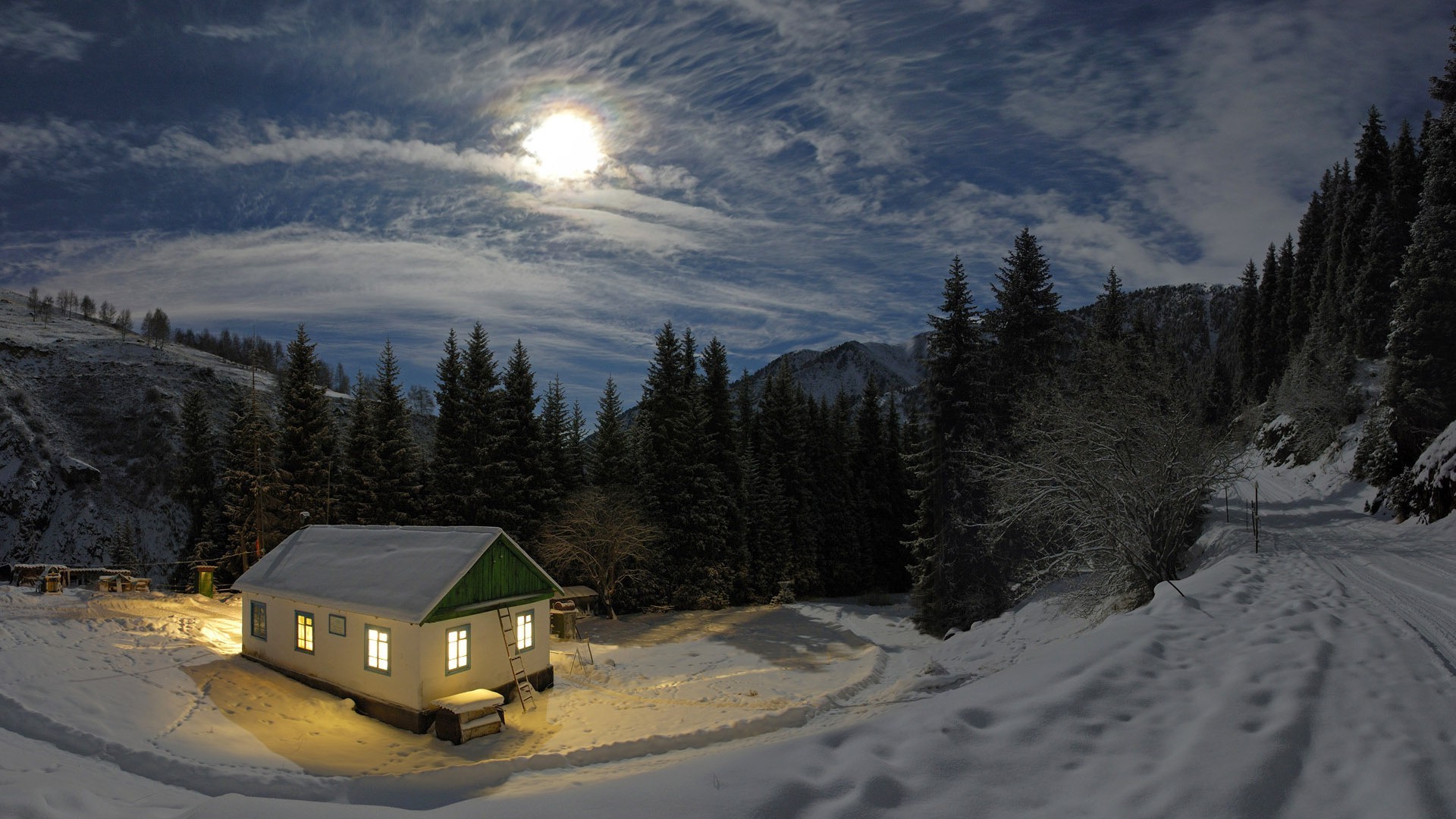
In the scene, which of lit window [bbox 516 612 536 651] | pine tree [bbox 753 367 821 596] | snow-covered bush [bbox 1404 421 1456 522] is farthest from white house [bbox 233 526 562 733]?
snow-covered bush [bbox 1404 421 1456 522]

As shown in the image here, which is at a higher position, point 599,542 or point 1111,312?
point 1111,312

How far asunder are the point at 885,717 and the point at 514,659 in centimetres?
1655

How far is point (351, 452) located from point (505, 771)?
2838cm

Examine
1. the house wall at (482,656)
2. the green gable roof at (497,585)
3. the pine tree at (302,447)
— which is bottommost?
the house wall at (482,656)

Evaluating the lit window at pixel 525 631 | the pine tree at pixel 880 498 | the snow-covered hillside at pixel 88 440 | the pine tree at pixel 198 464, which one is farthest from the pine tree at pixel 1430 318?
the snow-covered hillside at pixel 88 440

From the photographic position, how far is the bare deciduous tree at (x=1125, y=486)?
50.0 ft

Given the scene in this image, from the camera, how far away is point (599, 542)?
115 feet

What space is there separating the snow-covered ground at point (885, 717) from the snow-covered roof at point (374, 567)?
2583 mm

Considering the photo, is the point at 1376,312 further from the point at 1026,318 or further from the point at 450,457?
the point at 450,457

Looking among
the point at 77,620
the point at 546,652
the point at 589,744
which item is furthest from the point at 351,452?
the point at 589,744

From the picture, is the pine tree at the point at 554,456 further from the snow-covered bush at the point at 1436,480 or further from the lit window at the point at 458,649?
the snow-covered bush at the point at 1436,480

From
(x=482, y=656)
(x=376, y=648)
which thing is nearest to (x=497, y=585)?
(x=482, y=656)

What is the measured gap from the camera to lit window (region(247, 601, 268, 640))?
20.0 metres

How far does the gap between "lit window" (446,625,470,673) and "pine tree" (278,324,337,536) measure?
70.2 ft
